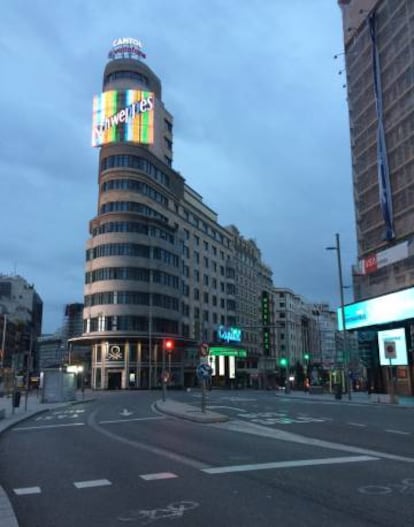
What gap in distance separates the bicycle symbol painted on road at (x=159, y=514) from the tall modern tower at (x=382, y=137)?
128 ft

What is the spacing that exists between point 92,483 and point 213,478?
2.08 m

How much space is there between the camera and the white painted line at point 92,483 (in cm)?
951

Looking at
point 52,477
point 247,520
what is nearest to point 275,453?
point 52,477

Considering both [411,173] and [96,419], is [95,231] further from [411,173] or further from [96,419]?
[96,419]

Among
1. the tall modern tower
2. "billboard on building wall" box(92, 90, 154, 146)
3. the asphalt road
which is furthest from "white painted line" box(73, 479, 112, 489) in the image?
"billboard on building wall" box(92, 90, 154, 146)

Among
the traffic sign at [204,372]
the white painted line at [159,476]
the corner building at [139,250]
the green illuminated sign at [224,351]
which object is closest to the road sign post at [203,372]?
the traffic sign at [204,372]

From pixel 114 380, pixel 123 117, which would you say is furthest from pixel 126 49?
pixel 114 380

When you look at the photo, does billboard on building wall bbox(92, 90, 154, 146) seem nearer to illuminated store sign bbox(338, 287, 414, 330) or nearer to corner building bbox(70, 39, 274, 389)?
corner building bbox(70, 39, 274, 389)

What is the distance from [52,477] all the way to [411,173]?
39.9 metres

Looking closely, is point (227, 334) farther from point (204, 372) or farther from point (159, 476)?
point (159, 476)

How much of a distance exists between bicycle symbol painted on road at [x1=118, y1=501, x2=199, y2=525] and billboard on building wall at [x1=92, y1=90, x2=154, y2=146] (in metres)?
90.1

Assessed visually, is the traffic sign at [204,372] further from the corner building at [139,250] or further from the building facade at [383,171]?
the corner building at [139,250]

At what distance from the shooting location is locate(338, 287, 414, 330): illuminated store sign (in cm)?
3969

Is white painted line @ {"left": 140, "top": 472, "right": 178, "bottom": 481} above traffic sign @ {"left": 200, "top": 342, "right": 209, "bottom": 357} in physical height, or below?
below
